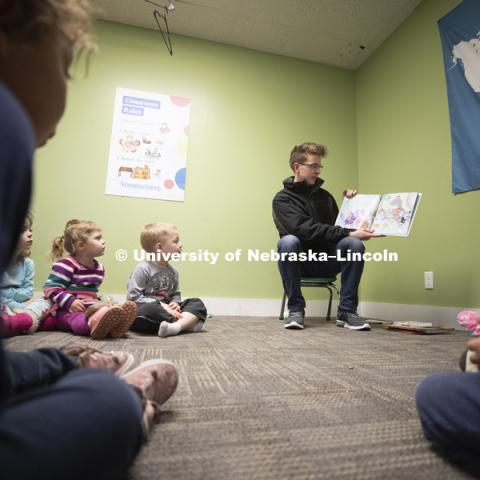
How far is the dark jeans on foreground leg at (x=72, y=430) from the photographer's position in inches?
10.7

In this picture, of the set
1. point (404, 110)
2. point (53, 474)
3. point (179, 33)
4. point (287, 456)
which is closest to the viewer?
point (53, 474)

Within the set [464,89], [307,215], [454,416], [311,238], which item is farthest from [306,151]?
[454,416]

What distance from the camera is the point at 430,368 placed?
3.21 ft

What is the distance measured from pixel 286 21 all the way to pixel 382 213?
5.15 feet

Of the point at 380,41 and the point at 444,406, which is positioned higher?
the point at 380,41

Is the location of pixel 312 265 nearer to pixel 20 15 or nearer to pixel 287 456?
pixel 287 456

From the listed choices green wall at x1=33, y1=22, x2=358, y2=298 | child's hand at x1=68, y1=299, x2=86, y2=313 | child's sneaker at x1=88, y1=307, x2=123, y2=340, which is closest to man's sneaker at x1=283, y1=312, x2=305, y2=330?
green wall at x1=33, y1=22, x2=358, y2=298

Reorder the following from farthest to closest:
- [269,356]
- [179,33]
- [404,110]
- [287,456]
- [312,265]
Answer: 1. [179,33]
2. [404,110]
3. [312,265]
4. [269,356]
5. [287,456]

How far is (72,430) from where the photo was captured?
0.98 feet

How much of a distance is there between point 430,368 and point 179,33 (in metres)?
2.69

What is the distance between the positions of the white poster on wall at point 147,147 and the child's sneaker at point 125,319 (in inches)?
49.9

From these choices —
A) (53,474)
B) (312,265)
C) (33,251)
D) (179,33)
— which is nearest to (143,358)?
(53,474)

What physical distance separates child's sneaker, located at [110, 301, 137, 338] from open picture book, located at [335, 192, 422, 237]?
1.25 metres

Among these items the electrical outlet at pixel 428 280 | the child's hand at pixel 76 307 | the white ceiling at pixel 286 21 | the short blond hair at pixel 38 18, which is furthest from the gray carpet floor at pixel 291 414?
the white ceiling at pixel 286 21
